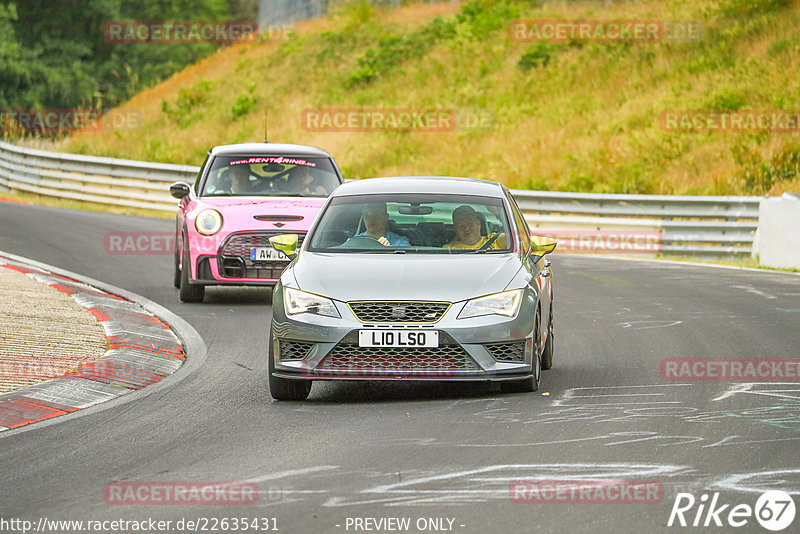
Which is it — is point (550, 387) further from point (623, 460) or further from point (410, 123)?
point (410, 123)

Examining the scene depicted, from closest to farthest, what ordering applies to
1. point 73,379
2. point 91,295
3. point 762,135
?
point 73,379 → point 91,295 → point 762,135

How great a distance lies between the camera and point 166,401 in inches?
352

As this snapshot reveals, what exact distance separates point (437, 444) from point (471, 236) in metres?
2.61

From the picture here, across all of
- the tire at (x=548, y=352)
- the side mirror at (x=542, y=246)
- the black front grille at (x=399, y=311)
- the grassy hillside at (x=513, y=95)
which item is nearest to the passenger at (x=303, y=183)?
the tire at (x=548, y=352)

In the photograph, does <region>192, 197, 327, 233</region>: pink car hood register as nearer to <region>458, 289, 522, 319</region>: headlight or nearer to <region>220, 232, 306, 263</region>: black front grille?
<region>220, 232, 306, 263</region>: black front grille

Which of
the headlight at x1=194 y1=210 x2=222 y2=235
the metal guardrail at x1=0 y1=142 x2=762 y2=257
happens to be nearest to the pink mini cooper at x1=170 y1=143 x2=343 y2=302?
the headlight at x1=194 y1=210 x2=222 y2=235

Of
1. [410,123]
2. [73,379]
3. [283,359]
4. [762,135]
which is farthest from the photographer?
[410,123]

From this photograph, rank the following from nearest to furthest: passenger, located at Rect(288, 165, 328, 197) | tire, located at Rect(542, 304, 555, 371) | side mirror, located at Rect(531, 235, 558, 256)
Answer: side mirror, located at Rect(531, 235, 558, 256)
tire, located at Rect(542, 304, 555, 371)
passenger, located at Rect(288, 165, 328, 197)

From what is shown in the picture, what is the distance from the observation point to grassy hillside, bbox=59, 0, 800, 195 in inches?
1151

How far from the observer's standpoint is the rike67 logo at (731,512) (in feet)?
18.7

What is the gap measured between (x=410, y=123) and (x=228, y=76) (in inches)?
478

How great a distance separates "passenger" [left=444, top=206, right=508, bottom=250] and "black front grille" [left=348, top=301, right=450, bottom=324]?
109cm

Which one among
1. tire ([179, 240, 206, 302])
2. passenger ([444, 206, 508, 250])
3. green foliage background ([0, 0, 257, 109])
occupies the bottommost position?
tire ([179, 240, 206, 302])

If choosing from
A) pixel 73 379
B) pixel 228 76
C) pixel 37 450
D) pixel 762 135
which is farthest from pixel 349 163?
pixel 37 450
